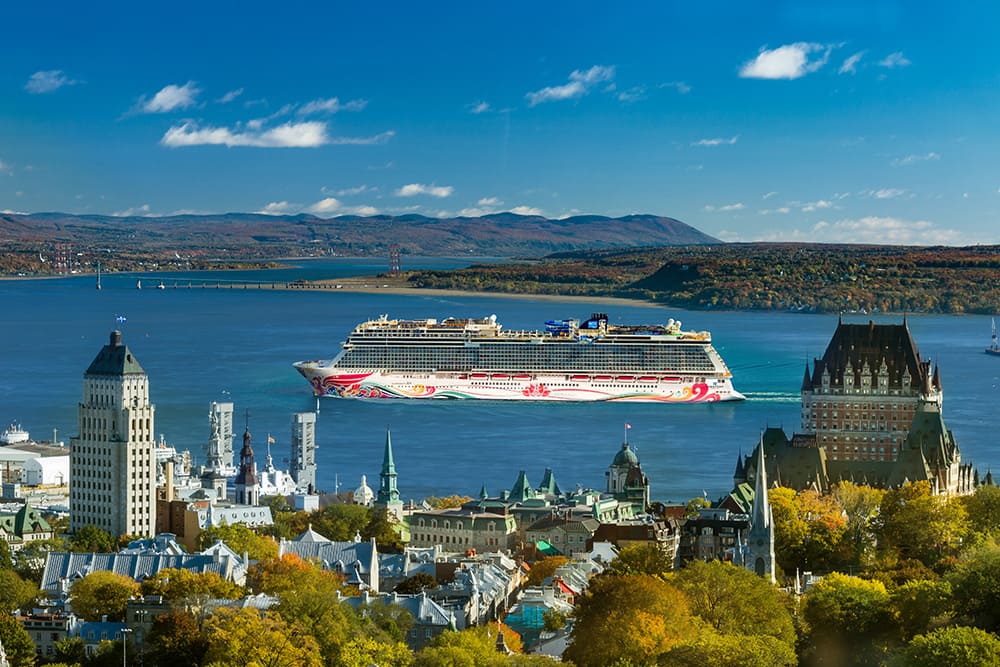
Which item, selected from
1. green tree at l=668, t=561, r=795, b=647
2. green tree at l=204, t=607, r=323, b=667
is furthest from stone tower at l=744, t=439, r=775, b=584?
green tree at l=204, t=607, r=323, b=667

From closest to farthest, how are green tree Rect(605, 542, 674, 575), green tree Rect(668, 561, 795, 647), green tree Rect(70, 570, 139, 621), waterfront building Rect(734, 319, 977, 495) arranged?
green tree Rect(668, 561, 795, 647) < green tree Rect(70, 570, 139, 621) < green tree Rect(605, 542, 674, 575) < waterfront building Rect(734, 319, 977, 495)

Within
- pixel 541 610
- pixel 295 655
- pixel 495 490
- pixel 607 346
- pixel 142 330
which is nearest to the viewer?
pixel 295 655

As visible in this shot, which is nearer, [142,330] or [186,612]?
[186,612]

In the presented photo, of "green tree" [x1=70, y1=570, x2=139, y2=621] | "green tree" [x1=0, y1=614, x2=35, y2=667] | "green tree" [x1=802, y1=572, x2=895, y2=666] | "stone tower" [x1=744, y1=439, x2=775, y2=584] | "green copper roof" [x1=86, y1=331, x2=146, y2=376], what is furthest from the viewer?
"green copper roof" [x1=86, y1=331, x2=146, y2=376]

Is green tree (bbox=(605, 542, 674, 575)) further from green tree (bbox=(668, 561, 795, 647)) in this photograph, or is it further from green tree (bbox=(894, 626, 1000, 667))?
green tree (bbox=(894, 626, 1000, 667))

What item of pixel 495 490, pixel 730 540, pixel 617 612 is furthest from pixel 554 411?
pixel 617 612

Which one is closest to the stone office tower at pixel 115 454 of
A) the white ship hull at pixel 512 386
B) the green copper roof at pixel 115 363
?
the green copper roof at pixel 115 363

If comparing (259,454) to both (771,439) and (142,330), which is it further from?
(142,330)
